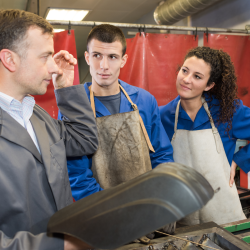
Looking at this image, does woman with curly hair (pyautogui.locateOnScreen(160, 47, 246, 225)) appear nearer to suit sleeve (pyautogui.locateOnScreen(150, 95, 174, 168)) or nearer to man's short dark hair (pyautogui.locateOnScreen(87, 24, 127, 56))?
suit sleeve (pyautogui.locateOnScreen(150, 95, 174, 168))

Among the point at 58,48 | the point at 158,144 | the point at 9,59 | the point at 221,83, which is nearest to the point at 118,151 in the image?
the point at 158,144

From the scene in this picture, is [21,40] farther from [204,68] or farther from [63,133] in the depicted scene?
[204,68]

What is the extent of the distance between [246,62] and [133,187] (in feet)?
8.56

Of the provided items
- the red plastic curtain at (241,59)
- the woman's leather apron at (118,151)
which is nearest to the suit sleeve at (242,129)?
the woman's leather apron at (118,151)

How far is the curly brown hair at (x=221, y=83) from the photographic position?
67.5 inches

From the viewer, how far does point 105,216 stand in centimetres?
50

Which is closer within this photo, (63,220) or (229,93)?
(63,220)

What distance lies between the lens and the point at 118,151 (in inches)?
59.1

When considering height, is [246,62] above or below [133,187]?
above

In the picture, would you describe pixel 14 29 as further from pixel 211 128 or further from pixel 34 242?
pixel 211 128

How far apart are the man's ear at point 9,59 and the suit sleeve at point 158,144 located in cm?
94

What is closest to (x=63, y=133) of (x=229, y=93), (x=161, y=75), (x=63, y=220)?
(x=63, y=220)

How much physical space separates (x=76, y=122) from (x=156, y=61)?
1439 millimetres

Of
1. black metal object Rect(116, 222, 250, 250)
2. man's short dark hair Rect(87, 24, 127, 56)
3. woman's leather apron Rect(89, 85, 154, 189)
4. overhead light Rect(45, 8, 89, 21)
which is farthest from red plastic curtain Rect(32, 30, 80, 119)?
overhead light Rect(45, 8, 89, 21)
